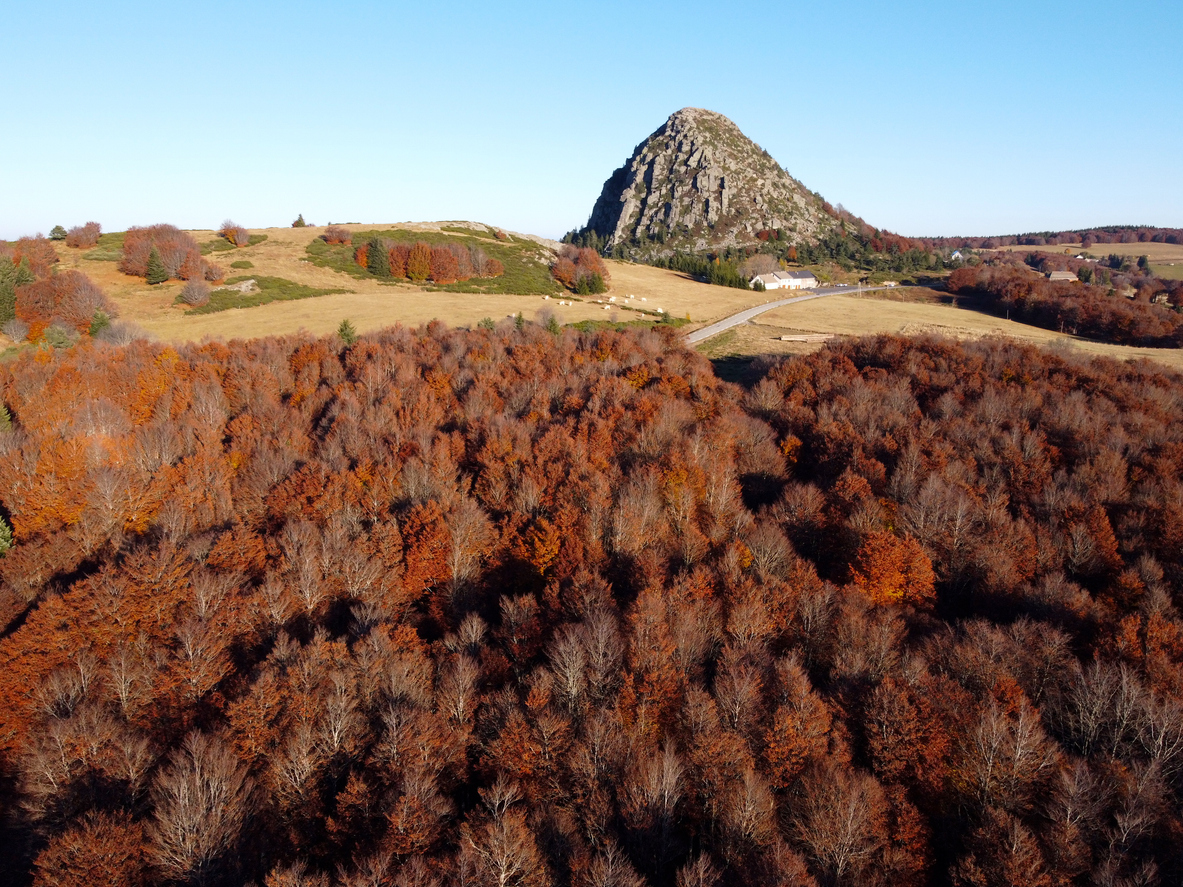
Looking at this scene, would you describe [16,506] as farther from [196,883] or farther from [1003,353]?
[1003,353]

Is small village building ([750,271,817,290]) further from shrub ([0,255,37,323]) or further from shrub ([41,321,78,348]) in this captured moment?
shrub ([0,255,37,323])

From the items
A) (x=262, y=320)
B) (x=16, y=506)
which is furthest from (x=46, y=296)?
(x=16, y=506)

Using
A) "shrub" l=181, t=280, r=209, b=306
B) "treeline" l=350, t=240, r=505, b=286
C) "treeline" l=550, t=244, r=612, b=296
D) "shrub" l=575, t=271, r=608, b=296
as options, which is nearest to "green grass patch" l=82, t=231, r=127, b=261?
"shrub" l=181, t=280, r=209, b=306

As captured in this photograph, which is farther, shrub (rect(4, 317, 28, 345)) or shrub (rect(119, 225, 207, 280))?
shrub (rect(119, 225, 207, 280))

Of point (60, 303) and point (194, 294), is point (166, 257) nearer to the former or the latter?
point (194, 294)

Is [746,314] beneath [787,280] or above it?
beneath

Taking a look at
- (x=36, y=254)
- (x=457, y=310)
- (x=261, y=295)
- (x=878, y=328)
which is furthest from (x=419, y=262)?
(x=878, y=328)
